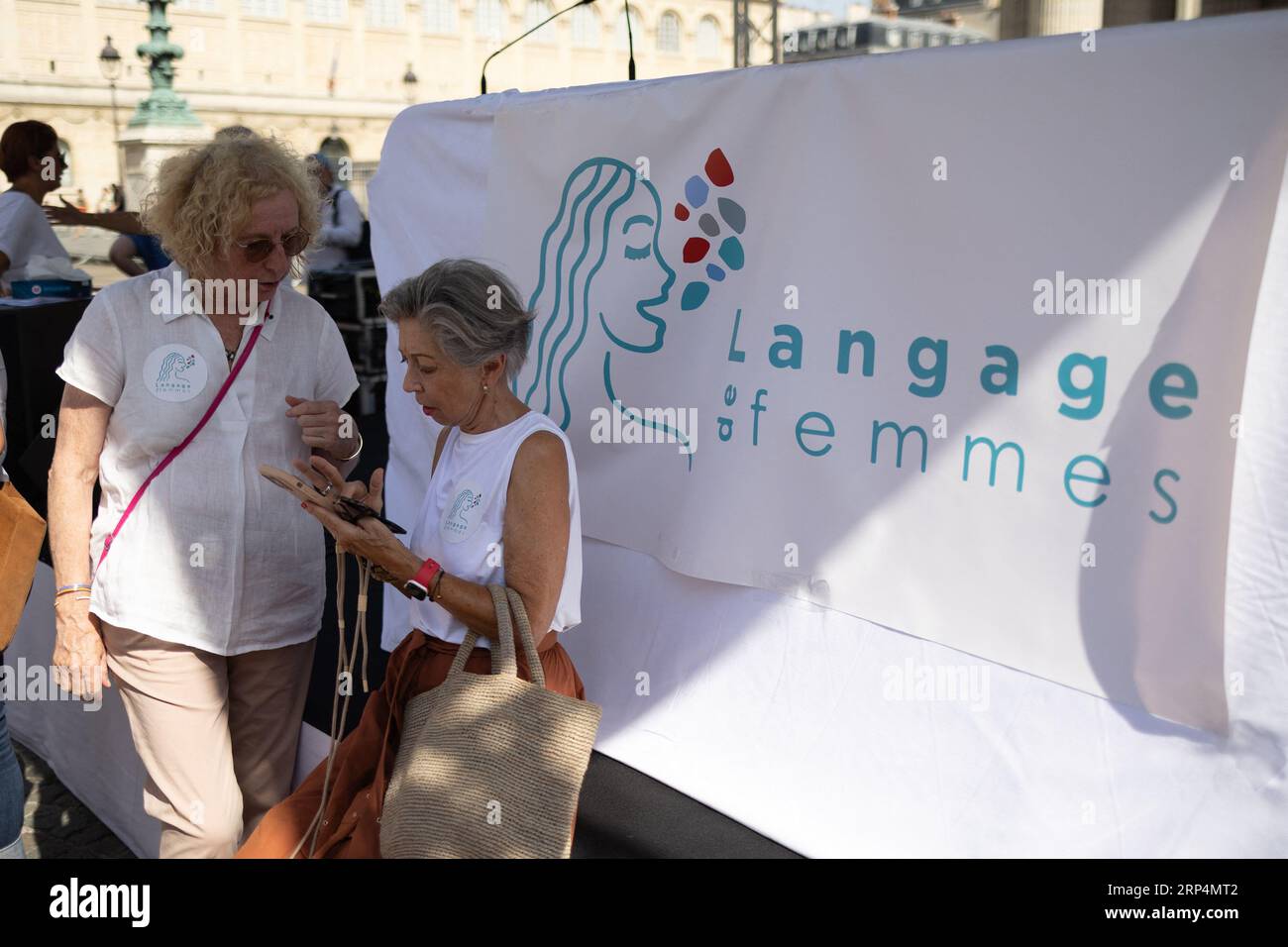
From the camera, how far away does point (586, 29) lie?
52.0 m

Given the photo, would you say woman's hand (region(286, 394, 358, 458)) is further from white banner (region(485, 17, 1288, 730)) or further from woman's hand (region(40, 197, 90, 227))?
woman's hand (region(40, 197, 90, 227))

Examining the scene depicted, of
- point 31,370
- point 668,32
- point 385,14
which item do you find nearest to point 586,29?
point 668,32

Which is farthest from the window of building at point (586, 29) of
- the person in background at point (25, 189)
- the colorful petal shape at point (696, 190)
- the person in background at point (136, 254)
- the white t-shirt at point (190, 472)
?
the white t-shirt at point (190, 472)

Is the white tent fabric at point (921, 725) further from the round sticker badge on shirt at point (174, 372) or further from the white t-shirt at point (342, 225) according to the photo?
the white t-shirt at point (342, 225)

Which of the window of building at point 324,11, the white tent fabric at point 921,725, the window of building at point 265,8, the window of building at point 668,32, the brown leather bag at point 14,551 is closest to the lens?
Answer: the white tent fabric at point 921,725

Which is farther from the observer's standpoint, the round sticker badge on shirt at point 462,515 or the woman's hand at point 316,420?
the woman's hand at point 316,420

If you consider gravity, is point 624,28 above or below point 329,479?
above

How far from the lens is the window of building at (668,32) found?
54844 millimetres

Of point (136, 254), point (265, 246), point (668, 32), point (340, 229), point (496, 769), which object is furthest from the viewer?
point (668, 32)

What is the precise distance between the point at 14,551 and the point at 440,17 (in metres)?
50.1

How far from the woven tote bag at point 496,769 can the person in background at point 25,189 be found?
4.39 meters

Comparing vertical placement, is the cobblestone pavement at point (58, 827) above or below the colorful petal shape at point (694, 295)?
below

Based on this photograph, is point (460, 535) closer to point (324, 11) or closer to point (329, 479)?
point (329, 479)

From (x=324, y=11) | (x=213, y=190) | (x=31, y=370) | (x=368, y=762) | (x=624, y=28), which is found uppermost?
(x=624, y=28)
